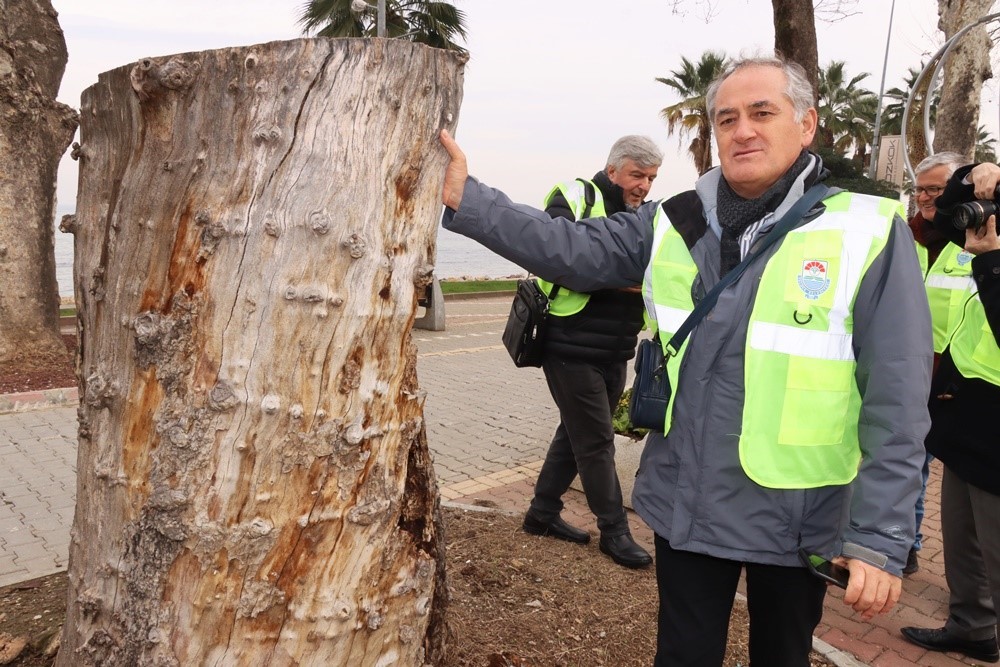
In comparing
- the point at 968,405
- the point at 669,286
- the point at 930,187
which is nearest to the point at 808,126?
the point at 669,286

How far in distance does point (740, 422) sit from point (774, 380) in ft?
0.46

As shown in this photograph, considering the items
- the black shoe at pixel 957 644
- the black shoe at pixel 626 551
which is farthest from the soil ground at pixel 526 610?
the black shoe at pixel 957 644

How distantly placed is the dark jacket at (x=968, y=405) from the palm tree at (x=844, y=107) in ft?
132

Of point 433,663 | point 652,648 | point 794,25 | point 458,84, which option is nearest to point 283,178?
point 458,84

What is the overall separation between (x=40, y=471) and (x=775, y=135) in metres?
5.27

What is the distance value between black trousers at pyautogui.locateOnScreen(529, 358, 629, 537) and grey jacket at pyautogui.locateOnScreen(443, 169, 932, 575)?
156cm

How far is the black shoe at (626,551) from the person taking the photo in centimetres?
387

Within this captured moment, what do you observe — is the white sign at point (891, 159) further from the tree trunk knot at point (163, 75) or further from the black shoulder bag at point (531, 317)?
the tree trunk knot at point (163, 75)

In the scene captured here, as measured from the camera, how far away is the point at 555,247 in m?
2.31

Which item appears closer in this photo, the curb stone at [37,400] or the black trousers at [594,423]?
the black trousers at [594,423]

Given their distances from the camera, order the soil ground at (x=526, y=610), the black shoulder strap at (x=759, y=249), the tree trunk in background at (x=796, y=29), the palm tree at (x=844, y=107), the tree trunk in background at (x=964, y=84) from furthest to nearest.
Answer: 1. the palm tree at (x=844, y=107)
2. the tree trunk in background at (x=964, y=84)
3. the tree trunk in background at (x=796, y=29)
4. the soil ground at (x=526, y=610)
5. the black shoulder strap at (x=759, y=249)

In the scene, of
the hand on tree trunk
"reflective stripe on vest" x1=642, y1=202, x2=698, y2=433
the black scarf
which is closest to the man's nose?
the black scarf

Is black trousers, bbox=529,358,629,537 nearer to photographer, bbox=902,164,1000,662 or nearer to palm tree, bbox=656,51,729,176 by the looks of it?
photographer, bbox=902,164,1000,662

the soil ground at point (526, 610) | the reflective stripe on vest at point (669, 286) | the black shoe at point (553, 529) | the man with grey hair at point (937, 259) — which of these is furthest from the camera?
the black shoe at point (553, 529)
